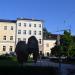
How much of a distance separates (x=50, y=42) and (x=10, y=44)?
15.6 metres

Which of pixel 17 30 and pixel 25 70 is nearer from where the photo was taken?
pixel 25 70

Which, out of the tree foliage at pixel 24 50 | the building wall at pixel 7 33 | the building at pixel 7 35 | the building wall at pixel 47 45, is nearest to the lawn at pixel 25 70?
the tree foliage at pixel 24 50

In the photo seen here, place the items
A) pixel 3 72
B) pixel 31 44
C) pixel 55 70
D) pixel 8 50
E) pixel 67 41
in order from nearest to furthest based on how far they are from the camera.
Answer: pixel 3 72 < pixel 55 70 < pixel 31 44 < pixel 67 41 < pixel 8 50

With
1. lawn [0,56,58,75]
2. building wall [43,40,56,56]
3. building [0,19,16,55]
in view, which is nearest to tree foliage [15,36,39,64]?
lawn [0,56,58,75]

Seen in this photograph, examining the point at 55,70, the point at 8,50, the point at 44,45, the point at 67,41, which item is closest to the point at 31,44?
the point at 55,70

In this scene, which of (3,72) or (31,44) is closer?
(3,72)

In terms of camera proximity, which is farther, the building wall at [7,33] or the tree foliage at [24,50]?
the building wall at [7,33]

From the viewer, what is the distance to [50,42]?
113438 millimetres

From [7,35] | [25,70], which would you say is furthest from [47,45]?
[25,70]

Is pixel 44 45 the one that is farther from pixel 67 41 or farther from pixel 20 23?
pixel 67 41

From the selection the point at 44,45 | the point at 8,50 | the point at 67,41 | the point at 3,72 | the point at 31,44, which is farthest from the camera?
the point at 44,45

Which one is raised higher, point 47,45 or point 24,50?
point 47,45

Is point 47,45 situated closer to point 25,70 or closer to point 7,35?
point 7,35

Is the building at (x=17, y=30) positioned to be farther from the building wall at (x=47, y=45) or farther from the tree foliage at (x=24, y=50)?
the tree foliage at (x=24, y=50)
